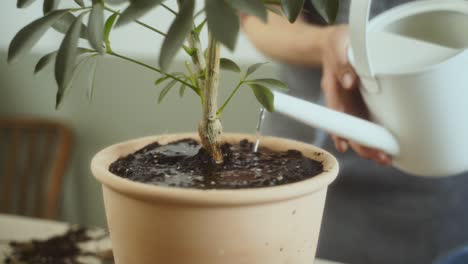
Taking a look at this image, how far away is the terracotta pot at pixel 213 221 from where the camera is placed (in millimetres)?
453

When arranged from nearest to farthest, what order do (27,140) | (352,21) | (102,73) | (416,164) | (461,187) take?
(352,21) → (416,164) → (461,187) → (102,73) → (27,140)

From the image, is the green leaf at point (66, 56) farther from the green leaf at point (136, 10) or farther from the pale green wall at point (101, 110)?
the pale green wall at point (101, 110)

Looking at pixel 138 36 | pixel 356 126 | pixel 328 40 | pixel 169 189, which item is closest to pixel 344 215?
pixel 328 40

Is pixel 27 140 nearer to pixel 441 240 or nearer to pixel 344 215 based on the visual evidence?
pixel 344 215

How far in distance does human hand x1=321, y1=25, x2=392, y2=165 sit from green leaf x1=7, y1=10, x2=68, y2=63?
0.48 meters

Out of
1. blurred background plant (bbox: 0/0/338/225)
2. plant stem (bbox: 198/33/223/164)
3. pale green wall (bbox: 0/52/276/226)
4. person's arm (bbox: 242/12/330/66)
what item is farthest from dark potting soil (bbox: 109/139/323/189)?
pale green wall (bbox: 0/52/276/226)

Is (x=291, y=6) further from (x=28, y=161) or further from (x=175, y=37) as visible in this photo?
(x=28, y=161)

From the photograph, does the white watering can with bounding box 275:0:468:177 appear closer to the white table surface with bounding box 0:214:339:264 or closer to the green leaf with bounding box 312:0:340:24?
the green leaf with bounding box 312:0:340:24

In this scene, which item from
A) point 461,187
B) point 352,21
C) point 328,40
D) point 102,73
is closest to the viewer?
point 352,21

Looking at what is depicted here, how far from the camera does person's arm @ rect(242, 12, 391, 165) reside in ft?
2.75

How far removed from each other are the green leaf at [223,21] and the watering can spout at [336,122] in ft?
Result: 0.75

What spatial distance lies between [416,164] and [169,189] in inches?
16.8

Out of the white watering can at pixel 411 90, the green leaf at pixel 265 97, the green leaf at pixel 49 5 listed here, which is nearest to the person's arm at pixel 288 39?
the white watering can at pixel 411 90

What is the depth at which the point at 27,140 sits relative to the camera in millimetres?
2203
